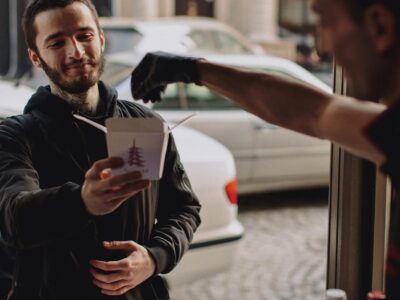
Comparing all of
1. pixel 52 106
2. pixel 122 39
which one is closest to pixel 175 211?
pixel 52 106

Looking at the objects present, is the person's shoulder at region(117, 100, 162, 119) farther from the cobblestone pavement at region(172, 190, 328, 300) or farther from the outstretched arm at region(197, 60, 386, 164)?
the cobblestone pavement at region(172, 190, 328, 300)

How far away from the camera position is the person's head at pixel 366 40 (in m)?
1.10

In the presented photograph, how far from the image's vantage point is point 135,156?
57.3 inches

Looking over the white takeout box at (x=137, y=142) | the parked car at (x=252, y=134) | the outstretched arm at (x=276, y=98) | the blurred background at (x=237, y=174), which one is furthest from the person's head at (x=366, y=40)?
the parked car at (x=252, y=134)

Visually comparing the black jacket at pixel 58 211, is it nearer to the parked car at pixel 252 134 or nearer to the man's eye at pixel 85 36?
the man's eye at pixel 85 36

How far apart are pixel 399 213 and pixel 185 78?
702 millimetres

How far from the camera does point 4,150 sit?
1.70 m

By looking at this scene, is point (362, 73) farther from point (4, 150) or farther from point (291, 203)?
point (291, 203)

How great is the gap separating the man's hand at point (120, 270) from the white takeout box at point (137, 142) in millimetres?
357

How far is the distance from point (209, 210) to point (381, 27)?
2695 millimetres

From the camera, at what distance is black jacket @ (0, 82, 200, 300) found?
60.9 inches

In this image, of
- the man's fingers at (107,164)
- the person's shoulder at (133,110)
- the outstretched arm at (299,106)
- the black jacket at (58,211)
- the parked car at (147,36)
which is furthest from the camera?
the parked car at (147,36)

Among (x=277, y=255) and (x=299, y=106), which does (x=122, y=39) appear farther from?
(x=299, y=106)

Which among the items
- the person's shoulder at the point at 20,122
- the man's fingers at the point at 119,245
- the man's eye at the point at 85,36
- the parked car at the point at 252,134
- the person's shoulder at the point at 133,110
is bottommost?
the parked car at the point at 252,134
